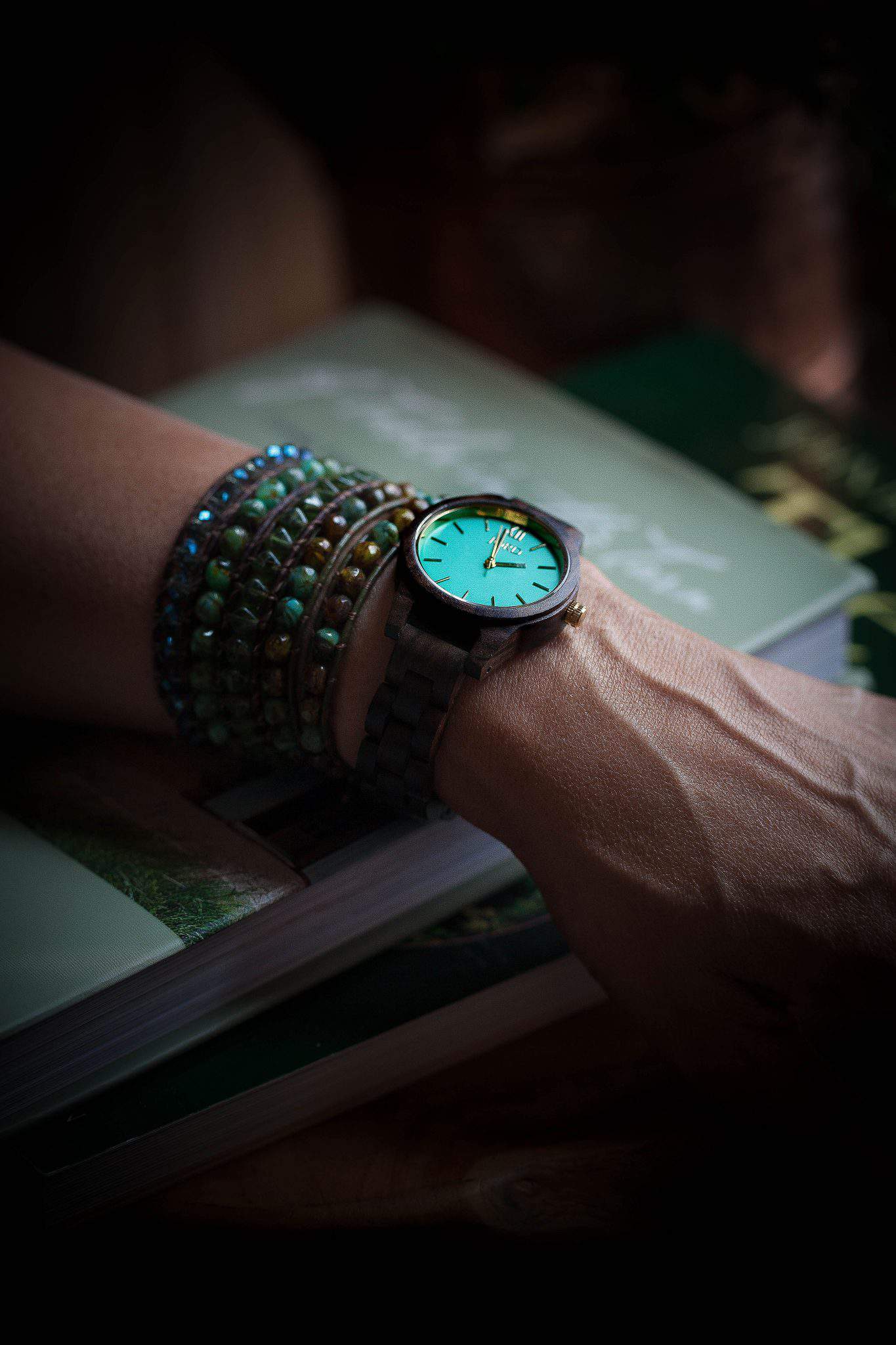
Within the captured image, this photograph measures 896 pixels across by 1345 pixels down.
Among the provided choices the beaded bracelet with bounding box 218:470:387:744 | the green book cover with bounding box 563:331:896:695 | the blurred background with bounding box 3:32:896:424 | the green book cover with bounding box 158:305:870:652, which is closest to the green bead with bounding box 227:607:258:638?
the beaded bracelet with bounding box 218:470:387:744

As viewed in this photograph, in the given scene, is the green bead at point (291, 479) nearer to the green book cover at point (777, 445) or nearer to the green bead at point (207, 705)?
the green bead at point (207, 705)

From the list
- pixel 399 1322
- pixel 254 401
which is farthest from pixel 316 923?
pixel 254 401

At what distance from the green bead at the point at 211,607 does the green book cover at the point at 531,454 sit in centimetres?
43

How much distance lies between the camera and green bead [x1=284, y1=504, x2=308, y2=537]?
33.3 inches

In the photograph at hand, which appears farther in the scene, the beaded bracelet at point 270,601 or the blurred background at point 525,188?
the blurred background at point 525,188

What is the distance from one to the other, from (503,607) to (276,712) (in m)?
0.19

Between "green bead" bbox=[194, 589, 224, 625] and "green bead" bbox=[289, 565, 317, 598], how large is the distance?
6 cm

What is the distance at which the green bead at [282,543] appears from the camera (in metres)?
0.83

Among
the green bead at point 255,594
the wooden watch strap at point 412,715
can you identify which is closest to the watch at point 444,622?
the wooden watch strap at point 412,715

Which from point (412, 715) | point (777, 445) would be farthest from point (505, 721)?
point (777, 445)

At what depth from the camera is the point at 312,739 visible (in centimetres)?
83

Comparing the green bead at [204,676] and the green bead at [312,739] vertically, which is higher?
the green bead at [204,676]

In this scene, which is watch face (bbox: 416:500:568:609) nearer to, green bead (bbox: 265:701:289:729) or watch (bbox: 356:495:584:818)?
watch (bbox: 356:495:584:818)

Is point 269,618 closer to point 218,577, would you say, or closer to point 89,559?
point 218,577
